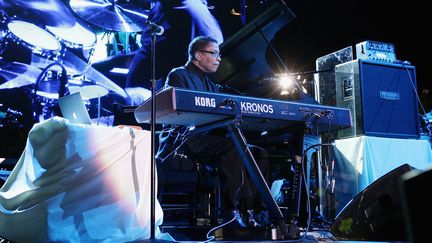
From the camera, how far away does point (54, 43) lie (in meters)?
4.32

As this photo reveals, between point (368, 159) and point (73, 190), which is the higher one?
point (368, 159)

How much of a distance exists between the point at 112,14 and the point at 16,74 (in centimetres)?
123

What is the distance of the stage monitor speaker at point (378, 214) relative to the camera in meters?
2.08

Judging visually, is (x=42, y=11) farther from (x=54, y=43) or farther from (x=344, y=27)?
(x=344, y=27)

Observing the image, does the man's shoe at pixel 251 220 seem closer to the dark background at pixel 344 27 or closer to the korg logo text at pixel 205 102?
the korg logo text at pixel 205 102

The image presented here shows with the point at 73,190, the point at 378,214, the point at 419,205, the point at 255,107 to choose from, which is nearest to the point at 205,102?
the point at 255,107

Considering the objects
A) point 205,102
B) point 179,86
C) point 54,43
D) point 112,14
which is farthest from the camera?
point 112,14

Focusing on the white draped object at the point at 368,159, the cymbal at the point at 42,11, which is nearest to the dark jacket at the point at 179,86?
the white draped object at the point at 368,159

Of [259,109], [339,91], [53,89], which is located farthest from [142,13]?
[259,109]

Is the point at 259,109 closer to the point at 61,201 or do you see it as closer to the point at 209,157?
the point at 209,157

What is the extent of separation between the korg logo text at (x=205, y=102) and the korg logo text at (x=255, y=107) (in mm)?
163

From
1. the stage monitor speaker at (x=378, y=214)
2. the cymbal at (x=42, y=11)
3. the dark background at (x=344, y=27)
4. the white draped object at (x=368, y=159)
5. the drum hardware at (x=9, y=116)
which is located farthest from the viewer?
the dark background at (x=344, y=27)

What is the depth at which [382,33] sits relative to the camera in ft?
19.2

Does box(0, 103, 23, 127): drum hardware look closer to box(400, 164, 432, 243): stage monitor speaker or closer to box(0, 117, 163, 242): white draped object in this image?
box(0, 117, 163, 242): white draped object
